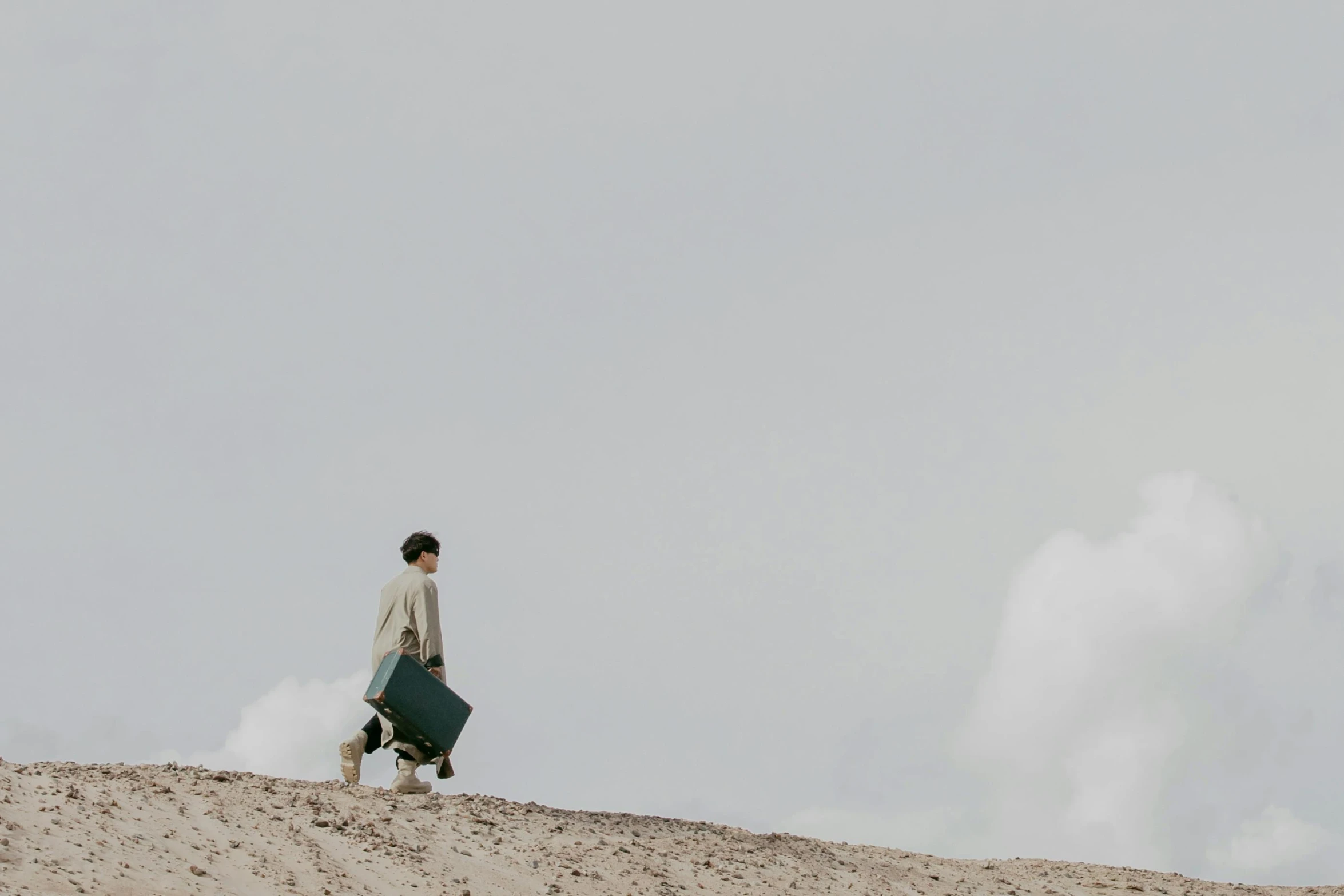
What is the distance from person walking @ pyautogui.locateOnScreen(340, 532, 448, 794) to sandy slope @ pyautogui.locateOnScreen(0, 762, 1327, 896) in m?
0.21

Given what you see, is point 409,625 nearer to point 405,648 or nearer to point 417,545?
point 405,648

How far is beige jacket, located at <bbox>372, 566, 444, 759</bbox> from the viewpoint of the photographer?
11719 mm

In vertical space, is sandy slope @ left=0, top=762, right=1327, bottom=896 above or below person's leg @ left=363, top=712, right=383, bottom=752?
below

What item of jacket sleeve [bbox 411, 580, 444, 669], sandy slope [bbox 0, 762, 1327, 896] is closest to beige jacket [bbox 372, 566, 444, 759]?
jacket sleeve [bbox 411, 580, 444, 669]

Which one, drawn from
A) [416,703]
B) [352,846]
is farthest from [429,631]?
[352,846]

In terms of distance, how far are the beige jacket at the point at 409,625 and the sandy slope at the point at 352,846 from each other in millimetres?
901

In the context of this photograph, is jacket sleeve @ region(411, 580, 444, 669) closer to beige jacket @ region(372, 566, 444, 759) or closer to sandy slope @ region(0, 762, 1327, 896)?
beige jacket @ region(372, 566, 444, 759)

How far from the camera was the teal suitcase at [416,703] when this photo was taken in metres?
11.2

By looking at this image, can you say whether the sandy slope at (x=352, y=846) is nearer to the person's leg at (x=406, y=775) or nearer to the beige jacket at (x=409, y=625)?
the person's leg at (x=406, y=775)

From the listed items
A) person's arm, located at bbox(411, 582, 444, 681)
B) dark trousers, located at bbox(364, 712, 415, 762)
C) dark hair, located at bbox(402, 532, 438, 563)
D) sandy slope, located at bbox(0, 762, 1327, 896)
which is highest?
dark hair, located at bbox(402, 532, 438, 563)

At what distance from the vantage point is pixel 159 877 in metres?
9.28

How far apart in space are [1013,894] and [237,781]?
6.69 meters

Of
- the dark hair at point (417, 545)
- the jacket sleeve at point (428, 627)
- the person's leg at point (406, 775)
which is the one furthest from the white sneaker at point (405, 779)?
the dark hair at point (417, 545)

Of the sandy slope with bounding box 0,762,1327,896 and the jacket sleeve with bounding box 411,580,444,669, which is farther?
the jacket sleeve with bounding box 411,580,444,669
